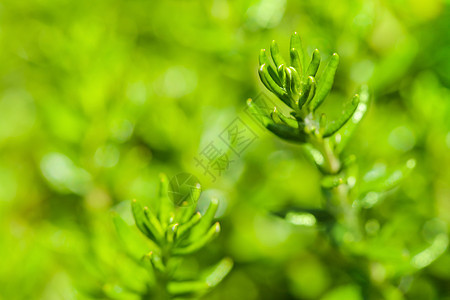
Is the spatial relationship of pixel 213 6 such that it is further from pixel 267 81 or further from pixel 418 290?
pixel 418 290

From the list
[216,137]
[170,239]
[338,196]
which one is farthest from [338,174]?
[216,137]

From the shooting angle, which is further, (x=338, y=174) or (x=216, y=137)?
(x=216, y=137)

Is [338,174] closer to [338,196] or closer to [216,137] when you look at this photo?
[338,196]

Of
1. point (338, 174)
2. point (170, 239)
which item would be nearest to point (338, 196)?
point (338, 174)

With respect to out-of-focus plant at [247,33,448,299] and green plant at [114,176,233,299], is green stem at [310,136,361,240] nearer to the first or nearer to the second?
out-of-focus plant at [247,33,448,299]

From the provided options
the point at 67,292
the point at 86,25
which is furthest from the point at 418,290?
the point at 86,25

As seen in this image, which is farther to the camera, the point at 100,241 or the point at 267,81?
the point at 100,241

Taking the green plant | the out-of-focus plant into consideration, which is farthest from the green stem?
the green plant
